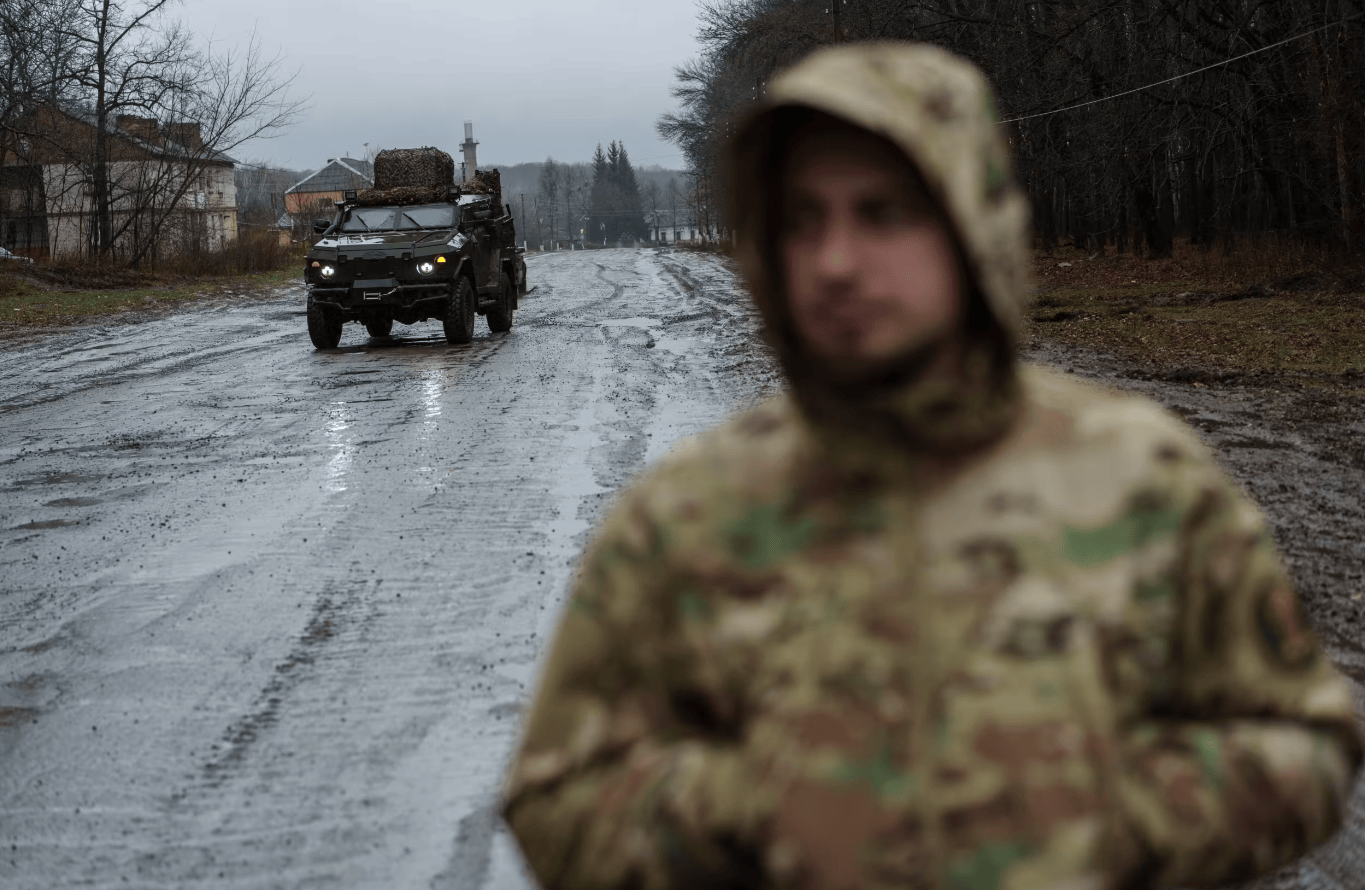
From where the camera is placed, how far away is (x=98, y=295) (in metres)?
34.2

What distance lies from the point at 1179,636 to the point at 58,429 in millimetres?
12322

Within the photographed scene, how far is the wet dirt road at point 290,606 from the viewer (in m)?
4.11

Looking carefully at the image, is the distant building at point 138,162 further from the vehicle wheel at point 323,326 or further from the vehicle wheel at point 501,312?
the vehicle wheel at point 323,326

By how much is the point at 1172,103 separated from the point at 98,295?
23653 millimetres

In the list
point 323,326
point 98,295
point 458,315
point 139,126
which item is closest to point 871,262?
point 458,315

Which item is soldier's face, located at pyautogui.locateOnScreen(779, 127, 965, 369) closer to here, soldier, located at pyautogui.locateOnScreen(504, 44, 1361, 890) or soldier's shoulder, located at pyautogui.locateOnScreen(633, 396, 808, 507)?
soldier, located at pyautogui.locateOnScreen(504, 44, 1361, 890)

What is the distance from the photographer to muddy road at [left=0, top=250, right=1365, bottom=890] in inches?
162

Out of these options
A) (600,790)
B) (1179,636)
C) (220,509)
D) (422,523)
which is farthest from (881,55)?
(220,509)

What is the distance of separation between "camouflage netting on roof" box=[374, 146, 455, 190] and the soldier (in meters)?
26.6

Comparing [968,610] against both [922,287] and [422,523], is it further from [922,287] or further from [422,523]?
[422,523]

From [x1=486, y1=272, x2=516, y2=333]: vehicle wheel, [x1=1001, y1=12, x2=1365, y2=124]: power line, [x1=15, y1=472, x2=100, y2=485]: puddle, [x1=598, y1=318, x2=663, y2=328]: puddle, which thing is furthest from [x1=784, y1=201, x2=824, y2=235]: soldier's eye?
[x1=1001, y1=12, x2=1365, y2=124]: power line

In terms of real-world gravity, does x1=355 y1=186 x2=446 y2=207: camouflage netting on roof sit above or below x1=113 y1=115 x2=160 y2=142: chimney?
below

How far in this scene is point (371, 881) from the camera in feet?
12.3

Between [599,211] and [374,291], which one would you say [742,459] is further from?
[599,211]
